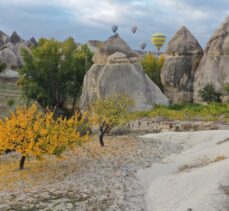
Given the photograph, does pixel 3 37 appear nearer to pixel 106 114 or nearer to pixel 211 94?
pixel 211 94

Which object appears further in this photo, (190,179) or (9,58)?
(9,58)

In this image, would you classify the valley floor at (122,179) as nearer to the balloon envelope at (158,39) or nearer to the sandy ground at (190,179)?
the sandy ground at (190,179)

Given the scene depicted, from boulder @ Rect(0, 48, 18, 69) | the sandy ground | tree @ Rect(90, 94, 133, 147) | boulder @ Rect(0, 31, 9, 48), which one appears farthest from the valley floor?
boulder @ Rect(0, 31, 9, 48)

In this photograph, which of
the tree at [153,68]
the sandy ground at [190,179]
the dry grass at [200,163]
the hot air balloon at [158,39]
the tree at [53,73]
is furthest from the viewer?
the hot air balloon at [158,39]

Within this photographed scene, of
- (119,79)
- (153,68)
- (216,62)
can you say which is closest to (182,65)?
(216,62)

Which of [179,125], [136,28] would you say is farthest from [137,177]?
[136,28]

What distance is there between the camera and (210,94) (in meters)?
32.0

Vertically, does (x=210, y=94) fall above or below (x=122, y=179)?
above

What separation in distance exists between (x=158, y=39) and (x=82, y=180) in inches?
2457

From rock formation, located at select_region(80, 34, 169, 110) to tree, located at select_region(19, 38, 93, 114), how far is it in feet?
24.3

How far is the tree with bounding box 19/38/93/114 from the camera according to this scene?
126 feet

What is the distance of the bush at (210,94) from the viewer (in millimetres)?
31922

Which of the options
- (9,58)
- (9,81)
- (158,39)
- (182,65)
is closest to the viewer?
(182,65)

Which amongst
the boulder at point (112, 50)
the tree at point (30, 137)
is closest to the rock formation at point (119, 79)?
the boulder at point (112, 50)
